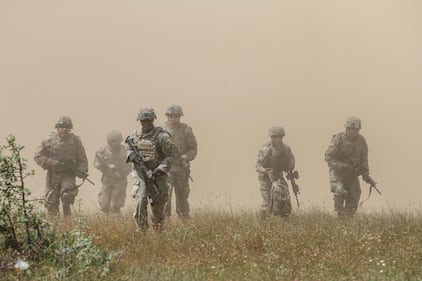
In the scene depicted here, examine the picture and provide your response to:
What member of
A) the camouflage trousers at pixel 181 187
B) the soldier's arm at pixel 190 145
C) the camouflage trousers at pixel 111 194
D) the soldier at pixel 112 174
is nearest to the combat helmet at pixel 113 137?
the soldier at pixel 112 174

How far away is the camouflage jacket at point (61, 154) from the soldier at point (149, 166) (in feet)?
14.5

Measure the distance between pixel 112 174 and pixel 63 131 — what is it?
147 inches

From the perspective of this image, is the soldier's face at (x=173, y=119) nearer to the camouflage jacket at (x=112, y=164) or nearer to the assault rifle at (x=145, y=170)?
the camouflage jacket at (x=112, y=164)

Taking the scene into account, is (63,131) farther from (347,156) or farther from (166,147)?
(347,156)

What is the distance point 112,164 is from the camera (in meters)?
17.3

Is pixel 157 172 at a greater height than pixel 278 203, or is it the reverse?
pixel 157 172

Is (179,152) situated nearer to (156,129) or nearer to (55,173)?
(55,173)

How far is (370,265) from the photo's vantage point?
22.0ft

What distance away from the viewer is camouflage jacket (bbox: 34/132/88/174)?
1370cm

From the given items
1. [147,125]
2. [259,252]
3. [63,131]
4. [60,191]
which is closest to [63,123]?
[63,131]

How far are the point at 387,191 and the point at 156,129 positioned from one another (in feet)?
137

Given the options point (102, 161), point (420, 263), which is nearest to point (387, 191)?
point (102, 161)

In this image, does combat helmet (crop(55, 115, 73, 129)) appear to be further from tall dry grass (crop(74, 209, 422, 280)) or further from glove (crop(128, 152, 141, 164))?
glove (crop(128, 152, 141, 164))

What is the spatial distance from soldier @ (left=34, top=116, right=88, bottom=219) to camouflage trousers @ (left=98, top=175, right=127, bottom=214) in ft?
11.0
